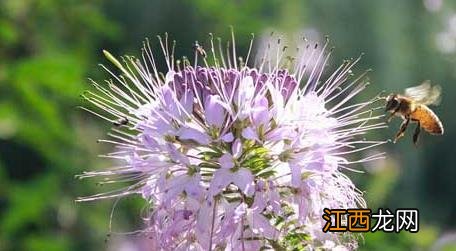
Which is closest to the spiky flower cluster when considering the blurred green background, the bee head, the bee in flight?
the bee head

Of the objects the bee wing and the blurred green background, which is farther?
the blurred green background

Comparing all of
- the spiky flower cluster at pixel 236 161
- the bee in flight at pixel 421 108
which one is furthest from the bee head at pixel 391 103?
the spiky flower cluster at pixel 236 161

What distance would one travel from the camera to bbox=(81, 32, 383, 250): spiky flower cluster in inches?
107

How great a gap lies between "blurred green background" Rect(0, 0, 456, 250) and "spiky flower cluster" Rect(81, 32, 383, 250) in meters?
0.74

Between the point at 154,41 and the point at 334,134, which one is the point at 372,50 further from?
the point at 334,134

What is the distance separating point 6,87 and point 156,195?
235 cm

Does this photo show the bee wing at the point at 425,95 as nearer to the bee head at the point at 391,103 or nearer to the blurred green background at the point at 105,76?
the bee head at the point at 391,103

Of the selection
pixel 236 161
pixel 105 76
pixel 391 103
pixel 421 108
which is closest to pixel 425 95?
pixel 421 108

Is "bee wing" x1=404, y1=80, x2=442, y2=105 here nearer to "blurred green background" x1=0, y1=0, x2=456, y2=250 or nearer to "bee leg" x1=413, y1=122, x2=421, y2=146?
"bee leg" x1=413, y1=122, x2=421, y2=146

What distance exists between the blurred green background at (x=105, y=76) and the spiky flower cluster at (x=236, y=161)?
2.42ft

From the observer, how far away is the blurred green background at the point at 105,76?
5.02m

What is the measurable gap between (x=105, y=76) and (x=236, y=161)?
128 inches

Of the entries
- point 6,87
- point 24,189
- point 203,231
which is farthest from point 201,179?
point 24,189

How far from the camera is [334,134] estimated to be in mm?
2963
